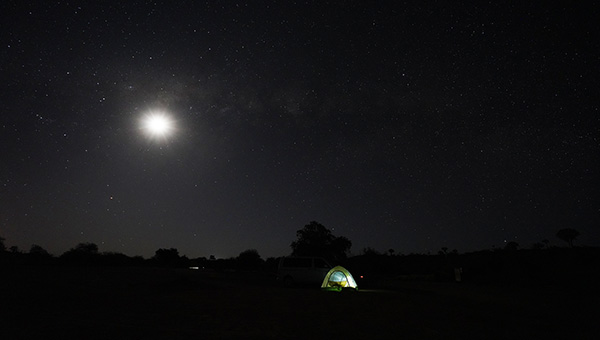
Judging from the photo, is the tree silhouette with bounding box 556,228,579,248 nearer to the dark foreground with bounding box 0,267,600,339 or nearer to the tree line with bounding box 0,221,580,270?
the tree line with bounding box 0,221,580,270

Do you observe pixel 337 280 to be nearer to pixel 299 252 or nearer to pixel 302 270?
pixel 302 270

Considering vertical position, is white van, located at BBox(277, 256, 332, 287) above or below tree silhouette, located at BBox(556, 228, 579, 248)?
below

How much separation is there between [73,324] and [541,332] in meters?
12.3

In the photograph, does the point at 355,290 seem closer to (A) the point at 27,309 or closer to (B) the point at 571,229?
(A) the point at 27,309

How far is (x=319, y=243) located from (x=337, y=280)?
116ft

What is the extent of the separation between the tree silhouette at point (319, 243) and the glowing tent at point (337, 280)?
33051 mm

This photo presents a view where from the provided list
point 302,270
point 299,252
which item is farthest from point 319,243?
point 302,270

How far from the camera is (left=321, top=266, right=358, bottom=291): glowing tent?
19797mm

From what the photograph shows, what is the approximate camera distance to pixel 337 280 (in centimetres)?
2003

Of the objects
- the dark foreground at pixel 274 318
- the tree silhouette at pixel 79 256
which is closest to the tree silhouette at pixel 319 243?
the tree silhouette at pixel 79 256

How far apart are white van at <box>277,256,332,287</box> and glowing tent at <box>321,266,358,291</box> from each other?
3.00 feet

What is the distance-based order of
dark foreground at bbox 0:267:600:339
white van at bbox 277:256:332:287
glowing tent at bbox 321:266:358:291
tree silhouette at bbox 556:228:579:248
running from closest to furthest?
dark foreground at bbox 0:267:600:339 < glowing tent at bbox 321:266:358:291 < white van at bbox 277:256:332:287 < tree silhouette at bbox 556:228:579:248

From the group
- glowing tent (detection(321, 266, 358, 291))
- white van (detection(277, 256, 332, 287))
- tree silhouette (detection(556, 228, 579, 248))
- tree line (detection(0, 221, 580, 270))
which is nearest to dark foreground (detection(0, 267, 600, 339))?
glowing tent (detection(321, 266, 358, 291))

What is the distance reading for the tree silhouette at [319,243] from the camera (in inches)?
2114
